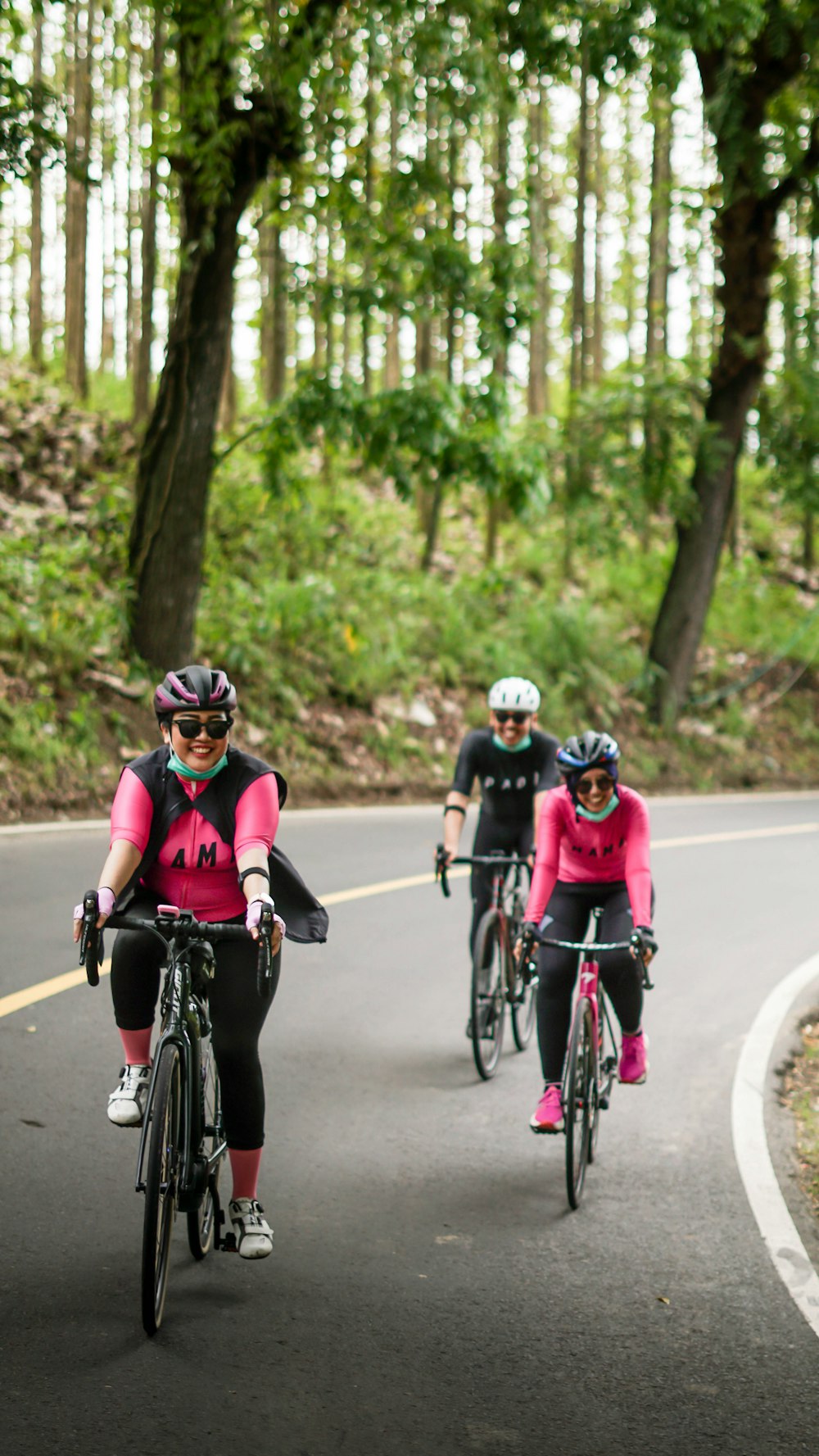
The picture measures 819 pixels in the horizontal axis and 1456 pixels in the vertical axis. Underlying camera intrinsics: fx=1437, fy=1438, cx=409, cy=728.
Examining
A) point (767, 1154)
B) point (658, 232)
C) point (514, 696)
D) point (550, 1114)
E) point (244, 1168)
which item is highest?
point (658, 232)

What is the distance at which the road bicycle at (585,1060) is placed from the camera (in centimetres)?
592

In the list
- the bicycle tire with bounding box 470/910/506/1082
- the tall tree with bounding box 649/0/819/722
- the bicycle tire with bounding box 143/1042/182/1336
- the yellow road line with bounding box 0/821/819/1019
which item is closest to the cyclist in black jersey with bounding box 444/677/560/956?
the bicycle tire with bounding box 470/910/506/1082

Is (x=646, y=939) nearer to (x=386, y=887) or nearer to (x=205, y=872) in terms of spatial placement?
(x=205, y=872)

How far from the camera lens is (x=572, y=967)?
645 centimetres

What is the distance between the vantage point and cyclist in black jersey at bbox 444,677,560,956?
26.6 feet

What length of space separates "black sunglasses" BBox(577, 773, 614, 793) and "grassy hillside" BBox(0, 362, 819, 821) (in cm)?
790

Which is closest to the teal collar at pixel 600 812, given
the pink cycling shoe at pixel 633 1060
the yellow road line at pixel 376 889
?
the pink cycling shoe at pixel 633 1060

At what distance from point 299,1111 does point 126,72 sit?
31441 millimetres

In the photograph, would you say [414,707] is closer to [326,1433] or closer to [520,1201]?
[520,1201]

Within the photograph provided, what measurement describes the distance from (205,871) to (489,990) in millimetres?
3536

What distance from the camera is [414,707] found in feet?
64.3

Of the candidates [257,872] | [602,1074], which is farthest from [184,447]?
[257,872]

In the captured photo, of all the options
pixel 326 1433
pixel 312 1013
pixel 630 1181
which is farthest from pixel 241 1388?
pixel 312 1013

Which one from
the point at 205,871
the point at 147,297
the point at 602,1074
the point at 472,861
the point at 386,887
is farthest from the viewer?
the point at 147,297
